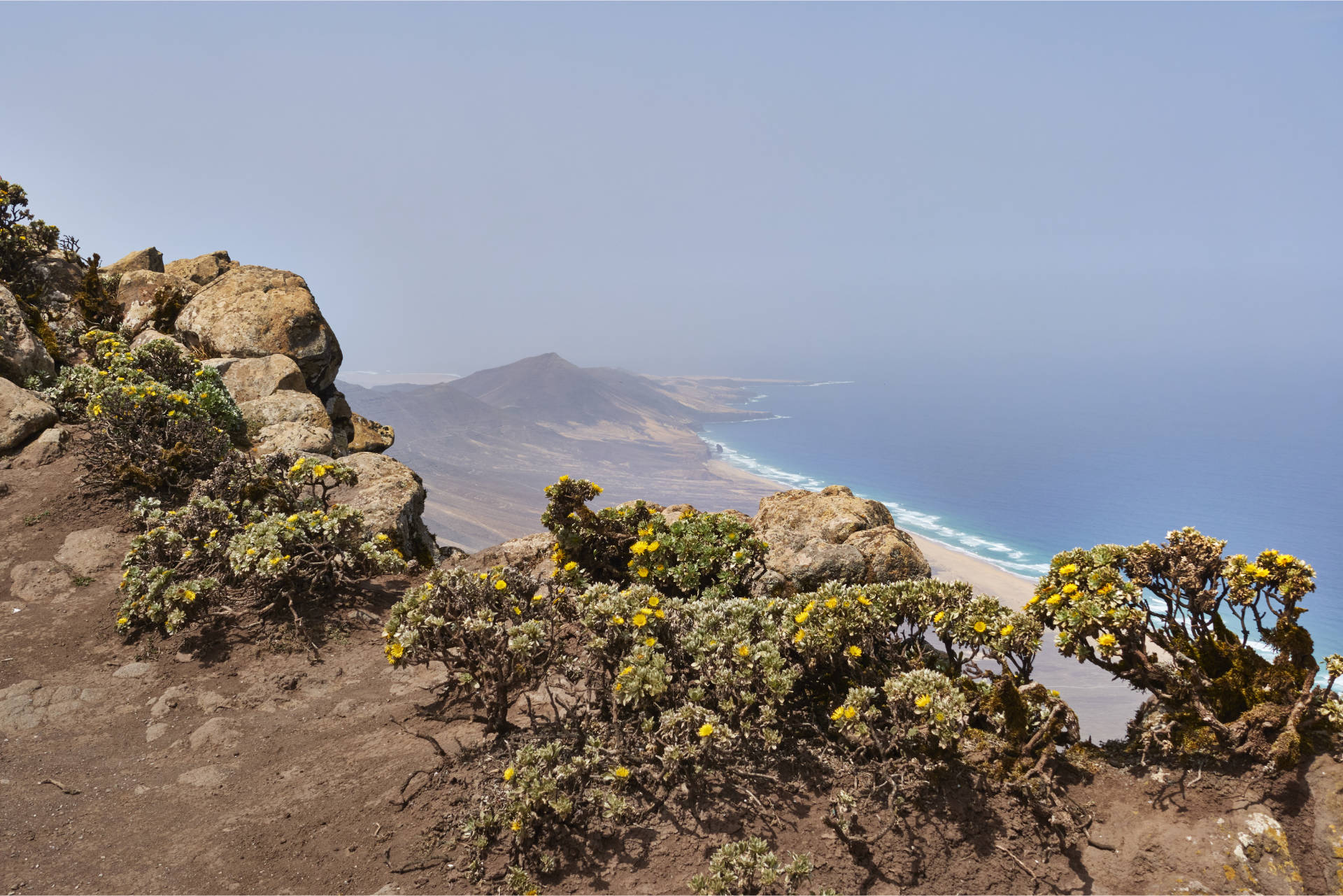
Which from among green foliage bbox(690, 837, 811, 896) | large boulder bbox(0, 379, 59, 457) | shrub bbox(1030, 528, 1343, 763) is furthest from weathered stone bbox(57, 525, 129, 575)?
shrub bbox(1030, 528, 1343, 763)

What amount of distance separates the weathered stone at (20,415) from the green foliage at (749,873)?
15.4 m

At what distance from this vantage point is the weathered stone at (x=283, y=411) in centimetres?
1520

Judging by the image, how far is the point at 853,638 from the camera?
19.1 ft

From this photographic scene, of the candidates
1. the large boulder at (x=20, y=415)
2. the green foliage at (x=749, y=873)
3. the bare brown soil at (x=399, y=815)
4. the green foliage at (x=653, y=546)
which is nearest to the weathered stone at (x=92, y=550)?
the bare brown soil at (x=399, y=815)

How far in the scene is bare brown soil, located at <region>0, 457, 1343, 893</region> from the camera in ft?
13.9

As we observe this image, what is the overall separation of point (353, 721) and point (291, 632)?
239 centimetres

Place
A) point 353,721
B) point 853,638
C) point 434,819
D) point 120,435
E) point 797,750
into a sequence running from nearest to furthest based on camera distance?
point 434,819 → point 797,750 → point 853,638 → point 353,721 → point 120,435

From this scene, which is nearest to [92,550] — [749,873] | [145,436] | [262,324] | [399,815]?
[145,436]

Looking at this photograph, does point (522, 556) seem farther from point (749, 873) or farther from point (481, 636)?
point (749, 873)

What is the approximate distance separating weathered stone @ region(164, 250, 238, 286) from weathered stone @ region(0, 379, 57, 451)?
899 centimetres

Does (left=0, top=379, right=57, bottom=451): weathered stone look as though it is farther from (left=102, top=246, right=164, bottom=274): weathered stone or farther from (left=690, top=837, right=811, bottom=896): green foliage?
(left=690, top=837, right=811, bottom=896): green foliage

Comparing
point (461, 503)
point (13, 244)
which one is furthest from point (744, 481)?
point (13, 244)

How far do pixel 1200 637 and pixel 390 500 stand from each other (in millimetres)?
11474

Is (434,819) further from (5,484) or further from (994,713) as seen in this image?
(5,484)
